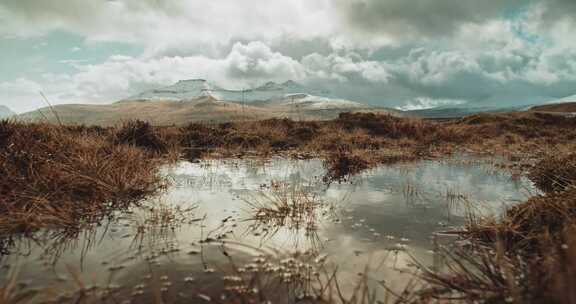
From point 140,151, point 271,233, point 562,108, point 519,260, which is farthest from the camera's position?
point 562,108

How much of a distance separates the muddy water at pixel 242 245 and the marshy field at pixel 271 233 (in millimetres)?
19

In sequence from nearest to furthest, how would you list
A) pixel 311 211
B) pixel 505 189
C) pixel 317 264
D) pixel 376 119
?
pixel 317 264 → pixel 311 211 → pixel 505 189 → pixel 376 119

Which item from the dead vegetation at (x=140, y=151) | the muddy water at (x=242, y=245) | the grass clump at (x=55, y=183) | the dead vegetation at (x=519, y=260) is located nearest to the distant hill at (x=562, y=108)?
the dead vegetation at (x=140, y=151)

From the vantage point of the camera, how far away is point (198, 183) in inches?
277

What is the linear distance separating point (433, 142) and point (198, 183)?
13.5 m

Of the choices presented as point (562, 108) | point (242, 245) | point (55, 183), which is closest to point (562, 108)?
point (562, 108)

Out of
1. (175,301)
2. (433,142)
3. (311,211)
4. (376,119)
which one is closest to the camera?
(175,301)

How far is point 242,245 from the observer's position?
3598 mm

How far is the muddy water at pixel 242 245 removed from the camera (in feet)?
9.04

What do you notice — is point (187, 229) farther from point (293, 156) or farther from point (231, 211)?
point (293, 156)

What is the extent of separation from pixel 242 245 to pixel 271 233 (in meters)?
0.54

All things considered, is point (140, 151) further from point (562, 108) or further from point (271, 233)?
→ point (562, 108)

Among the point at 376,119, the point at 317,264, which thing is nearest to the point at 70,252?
the point at 317,264

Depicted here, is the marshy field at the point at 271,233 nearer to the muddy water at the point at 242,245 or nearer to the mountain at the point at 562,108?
the muddy water at the point at 242,245
